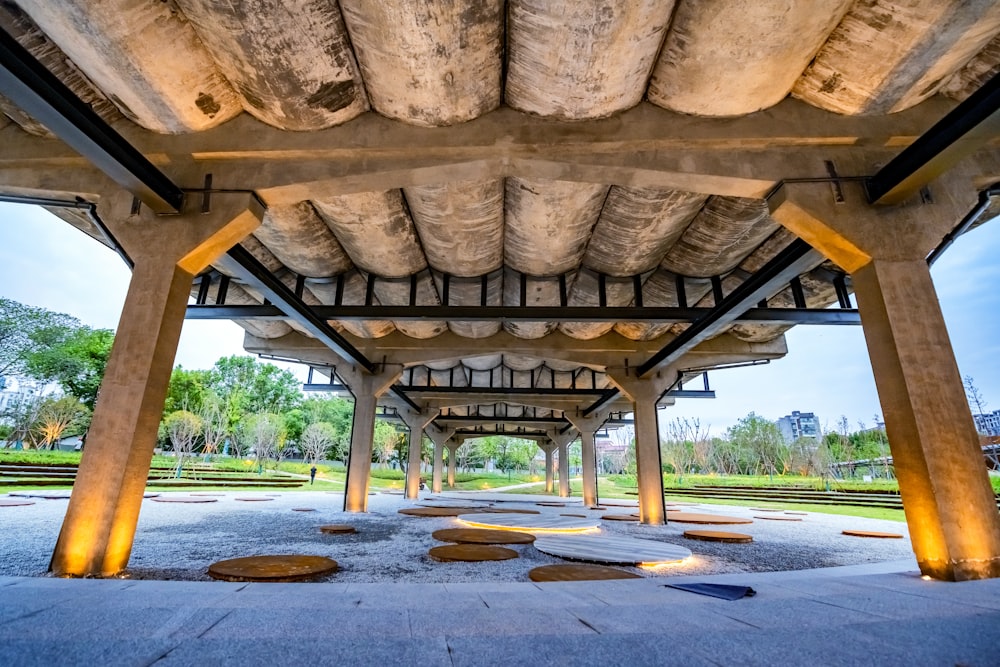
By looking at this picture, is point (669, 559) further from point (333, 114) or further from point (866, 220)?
point (333, 114)

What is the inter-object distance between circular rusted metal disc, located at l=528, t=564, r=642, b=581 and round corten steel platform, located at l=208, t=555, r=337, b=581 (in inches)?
87.9

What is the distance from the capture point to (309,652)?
6.12 feet

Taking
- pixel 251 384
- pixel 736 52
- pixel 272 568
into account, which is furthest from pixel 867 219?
pixel 251 384

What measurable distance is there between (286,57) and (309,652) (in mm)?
5266

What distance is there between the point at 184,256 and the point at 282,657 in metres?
4.93

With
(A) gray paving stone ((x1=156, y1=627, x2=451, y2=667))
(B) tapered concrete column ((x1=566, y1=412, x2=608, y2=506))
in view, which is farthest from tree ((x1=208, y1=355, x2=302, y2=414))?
(A) gray paving stone ((x1=156, y1=627, x2=451, y2=667))

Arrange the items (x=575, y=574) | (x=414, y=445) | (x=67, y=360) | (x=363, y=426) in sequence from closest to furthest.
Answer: (x=575, y=574) < (x=363, y=426) < (x=414, y=445) < (x=67, y=360)

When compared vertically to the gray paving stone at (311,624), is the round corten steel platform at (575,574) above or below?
below

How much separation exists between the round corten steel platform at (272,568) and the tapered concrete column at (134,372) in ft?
3.76

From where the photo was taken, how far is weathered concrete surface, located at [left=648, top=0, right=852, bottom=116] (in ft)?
Result: 12.8

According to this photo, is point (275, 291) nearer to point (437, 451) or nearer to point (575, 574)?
point (575, 574)

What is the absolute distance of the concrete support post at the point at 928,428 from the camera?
3.77 m

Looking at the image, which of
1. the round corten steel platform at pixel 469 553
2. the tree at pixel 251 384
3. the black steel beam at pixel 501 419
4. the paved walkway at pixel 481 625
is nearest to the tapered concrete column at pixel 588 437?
the black steel beam at pixel 501 419

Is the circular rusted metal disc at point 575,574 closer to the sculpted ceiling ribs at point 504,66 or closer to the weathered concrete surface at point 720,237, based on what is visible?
the sculpted ceiling ribs at point 504,66
